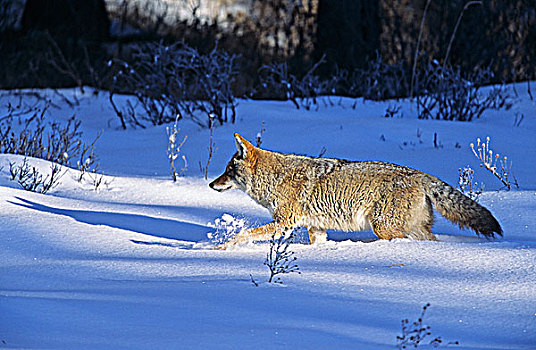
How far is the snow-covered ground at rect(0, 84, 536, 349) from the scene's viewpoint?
257 centimetres

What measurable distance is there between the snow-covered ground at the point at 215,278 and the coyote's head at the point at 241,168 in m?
0.46

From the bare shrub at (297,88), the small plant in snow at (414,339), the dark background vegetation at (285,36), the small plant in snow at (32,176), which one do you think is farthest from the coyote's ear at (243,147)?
the dark background vegetation at (285,36)

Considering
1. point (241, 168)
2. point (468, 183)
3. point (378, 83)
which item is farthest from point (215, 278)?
point (378, 83)

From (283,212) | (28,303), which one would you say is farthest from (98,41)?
(28,303)

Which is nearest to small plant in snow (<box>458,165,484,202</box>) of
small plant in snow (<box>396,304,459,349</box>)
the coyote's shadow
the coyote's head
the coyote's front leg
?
the coyote's front leg

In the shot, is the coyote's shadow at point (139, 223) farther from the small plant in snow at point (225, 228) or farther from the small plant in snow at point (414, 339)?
the small plant in snow at point (414, 339)

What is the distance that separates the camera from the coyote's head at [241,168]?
5059mm

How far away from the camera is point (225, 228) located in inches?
209

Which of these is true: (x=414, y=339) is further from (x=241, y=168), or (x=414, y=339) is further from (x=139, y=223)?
(x=139, y=223)

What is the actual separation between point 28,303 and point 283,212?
7.71 ft

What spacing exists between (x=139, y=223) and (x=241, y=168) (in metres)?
1.03

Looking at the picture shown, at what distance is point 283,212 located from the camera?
4871mm

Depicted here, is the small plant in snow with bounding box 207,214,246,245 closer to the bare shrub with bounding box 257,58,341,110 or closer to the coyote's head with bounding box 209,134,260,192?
the coyote's head with bounding box 209,134,260,192

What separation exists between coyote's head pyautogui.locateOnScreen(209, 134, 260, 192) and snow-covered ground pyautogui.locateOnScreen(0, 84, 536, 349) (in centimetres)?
46
